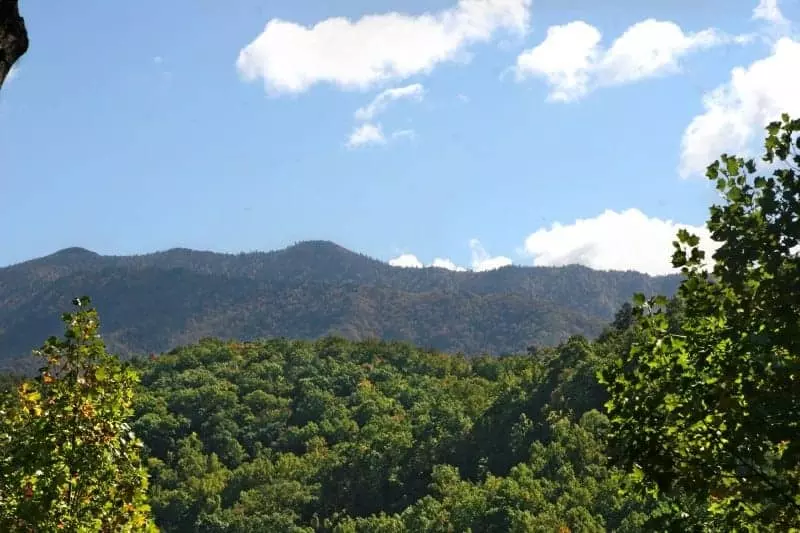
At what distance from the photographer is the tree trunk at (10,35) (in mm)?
4824

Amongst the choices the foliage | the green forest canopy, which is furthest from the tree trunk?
the foliage

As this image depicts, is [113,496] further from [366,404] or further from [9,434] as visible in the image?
[366,404]

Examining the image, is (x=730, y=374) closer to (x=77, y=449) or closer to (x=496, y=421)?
(x=77, y=449)

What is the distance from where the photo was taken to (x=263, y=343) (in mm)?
160125

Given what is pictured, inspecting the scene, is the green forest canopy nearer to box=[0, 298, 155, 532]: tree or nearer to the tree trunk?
box=[0, 298, 155, 532]: tree

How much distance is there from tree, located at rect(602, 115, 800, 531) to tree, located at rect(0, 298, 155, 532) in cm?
809

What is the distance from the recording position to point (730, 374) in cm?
897

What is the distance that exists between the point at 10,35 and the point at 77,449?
9.45 metres

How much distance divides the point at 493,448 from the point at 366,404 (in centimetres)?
3818

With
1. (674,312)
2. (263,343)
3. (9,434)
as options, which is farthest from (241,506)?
(9,434)

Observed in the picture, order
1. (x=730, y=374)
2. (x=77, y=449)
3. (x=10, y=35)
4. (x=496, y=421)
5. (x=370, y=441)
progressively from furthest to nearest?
(x=370, y=441)
(x=496, y=421)
(x=77, y=449)
(x=730, y=374)
(x=10, y=35)

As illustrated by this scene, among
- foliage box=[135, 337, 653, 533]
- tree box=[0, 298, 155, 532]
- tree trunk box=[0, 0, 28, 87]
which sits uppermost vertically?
tree trunk box=[0, 0, 28, 87]

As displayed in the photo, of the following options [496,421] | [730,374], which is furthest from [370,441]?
[730,374]

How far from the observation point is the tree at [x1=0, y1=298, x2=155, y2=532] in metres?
12.3
